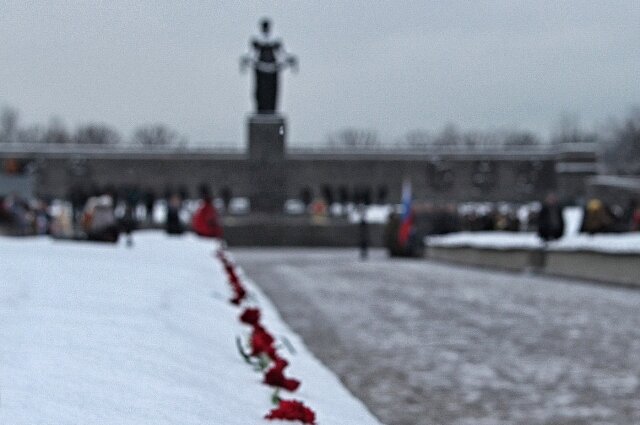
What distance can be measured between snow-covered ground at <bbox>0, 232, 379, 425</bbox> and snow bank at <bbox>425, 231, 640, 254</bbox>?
39.2 feet

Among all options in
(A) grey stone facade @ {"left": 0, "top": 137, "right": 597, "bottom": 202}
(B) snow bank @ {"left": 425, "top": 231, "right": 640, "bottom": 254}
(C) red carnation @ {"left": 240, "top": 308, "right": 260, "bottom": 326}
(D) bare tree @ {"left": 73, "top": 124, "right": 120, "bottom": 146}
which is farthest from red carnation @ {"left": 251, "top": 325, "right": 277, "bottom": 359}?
(D) bare tree @ {"left": 73, "top": 124, "right": 120, "bottom": 146}

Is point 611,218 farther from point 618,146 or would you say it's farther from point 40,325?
point 618,146

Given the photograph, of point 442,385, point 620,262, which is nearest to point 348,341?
point 442,385

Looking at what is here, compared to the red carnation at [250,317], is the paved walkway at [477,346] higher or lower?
lower

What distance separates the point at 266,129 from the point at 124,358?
105 ft

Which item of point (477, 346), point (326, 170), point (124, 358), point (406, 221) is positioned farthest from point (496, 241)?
point (326, 170)

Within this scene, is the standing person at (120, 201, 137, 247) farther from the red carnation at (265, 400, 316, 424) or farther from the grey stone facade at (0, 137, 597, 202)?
the grey stone facade at (0, 137, 597, 202)

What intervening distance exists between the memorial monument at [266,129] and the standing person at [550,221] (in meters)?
12.6

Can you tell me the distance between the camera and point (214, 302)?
898 centimetres

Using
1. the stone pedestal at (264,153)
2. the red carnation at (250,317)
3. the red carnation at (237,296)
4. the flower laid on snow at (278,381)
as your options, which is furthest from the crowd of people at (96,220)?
the flower laid on snow at (278,381)

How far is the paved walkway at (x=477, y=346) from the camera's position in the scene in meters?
7.06

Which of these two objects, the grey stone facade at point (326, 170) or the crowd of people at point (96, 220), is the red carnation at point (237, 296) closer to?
the crowd of people at point (96, 220)

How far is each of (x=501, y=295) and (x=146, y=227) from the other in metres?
30.8

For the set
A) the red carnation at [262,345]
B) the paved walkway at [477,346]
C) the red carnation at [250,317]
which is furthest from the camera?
the paved walkway at [477,346]
